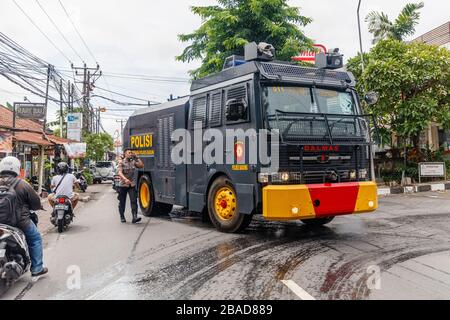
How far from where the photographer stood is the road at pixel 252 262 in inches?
183

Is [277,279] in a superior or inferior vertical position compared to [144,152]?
inferior

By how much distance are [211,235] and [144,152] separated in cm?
409

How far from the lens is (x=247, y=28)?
59.8 feet

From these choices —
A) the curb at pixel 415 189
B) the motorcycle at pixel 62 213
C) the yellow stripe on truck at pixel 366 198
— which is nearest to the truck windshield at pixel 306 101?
the yellow stripe on truck at pixel 366 198

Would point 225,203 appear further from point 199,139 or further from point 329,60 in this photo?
point 329,60

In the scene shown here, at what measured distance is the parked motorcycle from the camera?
15.7ft

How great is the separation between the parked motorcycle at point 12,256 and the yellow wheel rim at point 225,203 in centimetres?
362

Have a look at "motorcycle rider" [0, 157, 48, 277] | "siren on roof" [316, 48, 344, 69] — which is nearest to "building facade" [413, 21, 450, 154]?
"siren on roof" [316, 48, 344, 69]

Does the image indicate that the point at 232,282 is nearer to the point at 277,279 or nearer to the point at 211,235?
the point at 277,279

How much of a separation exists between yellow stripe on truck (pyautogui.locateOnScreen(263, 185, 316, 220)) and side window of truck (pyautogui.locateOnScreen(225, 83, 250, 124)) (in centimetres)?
137
